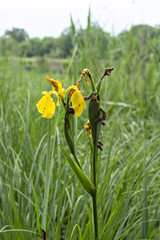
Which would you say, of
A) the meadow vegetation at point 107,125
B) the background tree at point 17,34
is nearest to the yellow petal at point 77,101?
the meadow vegetation at point 107,125

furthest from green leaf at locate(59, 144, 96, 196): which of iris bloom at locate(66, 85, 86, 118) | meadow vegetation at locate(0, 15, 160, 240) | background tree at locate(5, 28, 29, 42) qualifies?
background tree at locate(5, 28, 29, 42)

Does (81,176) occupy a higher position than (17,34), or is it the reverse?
(17,34)

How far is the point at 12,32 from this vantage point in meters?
4.07

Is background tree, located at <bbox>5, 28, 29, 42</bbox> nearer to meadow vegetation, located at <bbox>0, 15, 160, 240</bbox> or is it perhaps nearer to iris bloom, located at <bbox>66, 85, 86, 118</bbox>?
meadow vegetation, located at <bbox>0, 15, 160, 240</bbox>

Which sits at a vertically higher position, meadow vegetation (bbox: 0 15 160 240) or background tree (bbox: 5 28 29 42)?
background tree (bbox: 5 28 29 42)

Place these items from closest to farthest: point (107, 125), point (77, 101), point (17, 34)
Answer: point (77, 101) → point (107, 125) → point (17, 34)

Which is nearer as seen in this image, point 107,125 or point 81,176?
point 81,176

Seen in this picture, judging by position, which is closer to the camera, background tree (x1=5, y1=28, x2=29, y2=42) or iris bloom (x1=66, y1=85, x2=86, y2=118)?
iris bloom (x1=66, y1=85, x2=86, y2=118)

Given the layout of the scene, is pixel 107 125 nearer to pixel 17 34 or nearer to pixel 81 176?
pixel 81 176

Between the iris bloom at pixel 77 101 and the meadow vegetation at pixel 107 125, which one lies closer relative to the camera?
the iris bloom at pixel 77 101

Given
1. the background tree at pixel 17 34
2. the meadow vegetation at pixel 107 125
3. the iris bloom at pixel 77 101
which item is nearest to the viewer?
the iris bloom at pixel 77 101

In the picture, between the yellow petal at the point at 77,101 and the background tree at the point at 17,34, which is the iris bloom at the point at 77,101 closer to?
the yellow petal at the point at 77,101

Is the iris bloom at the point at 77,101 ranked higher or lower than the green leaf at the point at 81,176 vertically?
higher

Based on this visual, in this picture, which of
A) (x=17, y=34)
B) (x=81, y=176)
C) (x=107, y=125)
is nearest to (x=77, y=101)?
(x=81, y=176)
